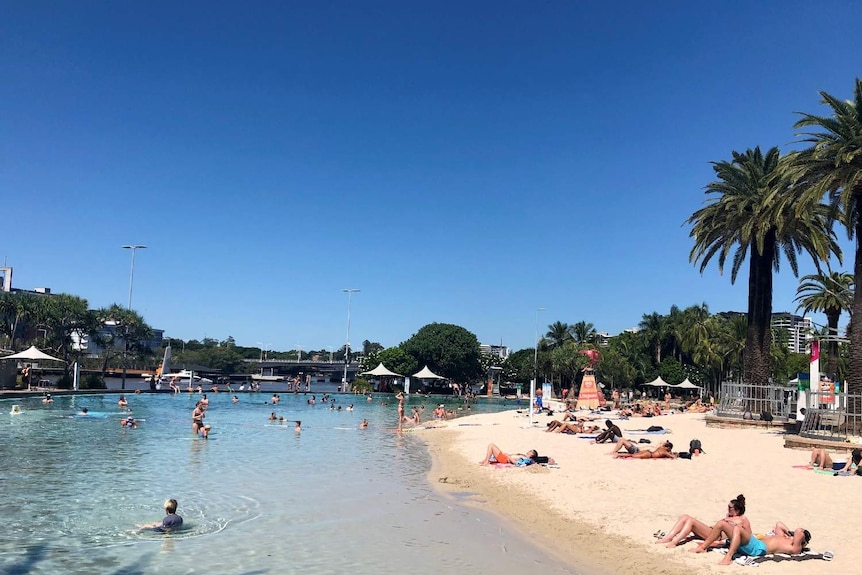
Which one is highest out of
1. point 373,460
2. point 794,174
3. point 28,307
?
point 794,174

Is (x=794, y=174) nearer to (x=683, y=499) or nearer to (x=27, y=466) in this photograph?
(x=683, y=499)

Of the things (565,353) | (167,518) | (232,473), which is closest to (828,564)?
(167,518)

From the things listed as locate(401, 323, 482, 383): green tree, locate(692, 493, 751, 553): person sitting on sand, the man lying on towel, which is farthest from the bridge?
the man lying on towel

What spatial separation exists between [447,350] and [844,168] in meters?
65.3

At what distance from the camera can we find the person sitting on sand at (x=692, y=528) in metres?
9.81

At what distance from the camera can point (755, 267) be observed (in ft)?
100

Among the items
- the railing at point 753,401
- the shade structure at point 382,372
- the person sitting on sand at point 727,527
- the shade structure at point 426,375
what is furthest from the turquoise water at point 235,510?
the shade structure at point 426,375

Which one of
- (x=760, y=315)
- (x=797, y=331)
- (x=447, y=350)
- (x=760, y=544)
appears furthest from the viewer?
(x=447, y=350)

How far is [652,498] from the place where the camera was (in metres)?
13.8

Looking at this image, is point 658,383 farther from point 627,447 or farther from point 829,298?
point 627,447

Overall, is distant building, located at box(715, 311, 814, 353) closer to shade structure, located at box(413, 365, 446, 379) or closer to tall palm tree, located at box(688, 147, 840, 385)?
tall palm tree, located at box(688, 147, 840, 385)

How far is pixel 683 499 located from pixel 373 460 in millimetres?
11271

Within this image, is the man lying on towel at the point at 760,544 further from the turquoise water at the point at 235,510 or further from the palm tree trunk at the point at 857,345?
the palm tree trunk at the point at 857,345

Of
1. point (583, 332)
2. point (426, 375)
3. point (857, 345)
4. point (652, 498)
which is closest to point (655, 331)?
point (583, 332)
